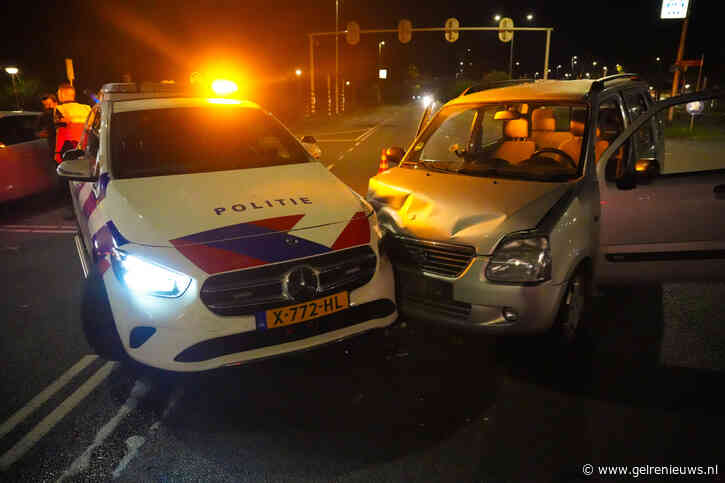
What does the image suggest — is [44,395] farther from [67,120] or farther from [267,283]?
[67,120]

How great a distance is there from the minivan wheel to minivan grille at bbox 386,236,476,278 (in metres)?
0.71

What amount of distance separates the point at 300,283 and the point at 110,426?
1370mm

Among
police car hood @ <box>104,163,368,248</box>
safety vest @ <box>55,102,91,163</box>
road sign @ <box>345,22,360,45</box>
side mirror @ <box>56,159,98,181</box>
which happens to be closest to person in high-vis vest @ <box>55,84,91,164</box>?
safety vest @ <box>55,102,91,163</box>

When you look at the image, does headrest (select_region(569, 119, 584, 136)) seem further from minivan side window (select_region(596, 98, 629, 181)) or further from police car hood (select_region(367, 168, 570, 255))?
police car hood (select_region(367, 168, 570, 255))

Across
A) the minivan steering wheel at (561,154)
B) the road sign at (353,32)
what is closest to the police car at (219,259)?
the minivan steering wheel at (561,154)

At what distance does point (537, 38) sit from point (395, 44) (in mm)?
31971

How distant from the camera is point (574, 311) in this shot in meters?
4.03

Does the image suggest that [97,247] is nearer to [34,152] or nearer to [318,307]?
[318,307]

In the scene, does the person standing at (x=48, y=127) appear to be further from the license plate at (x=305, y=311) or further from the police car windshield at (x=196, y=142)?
the license plate at (x=305, y=311)

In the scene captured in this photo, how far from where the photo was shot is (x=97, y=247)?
3.57m

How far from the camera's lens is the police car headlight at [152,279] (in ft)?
9.95

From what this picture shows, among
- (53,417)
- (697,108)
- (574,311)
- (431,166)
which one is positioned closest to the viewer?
(53,417)

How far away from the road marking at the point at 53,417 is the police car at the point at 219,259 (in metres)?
0.28

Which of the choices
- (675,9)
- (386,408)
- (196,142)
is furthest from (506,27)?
(386,408)
